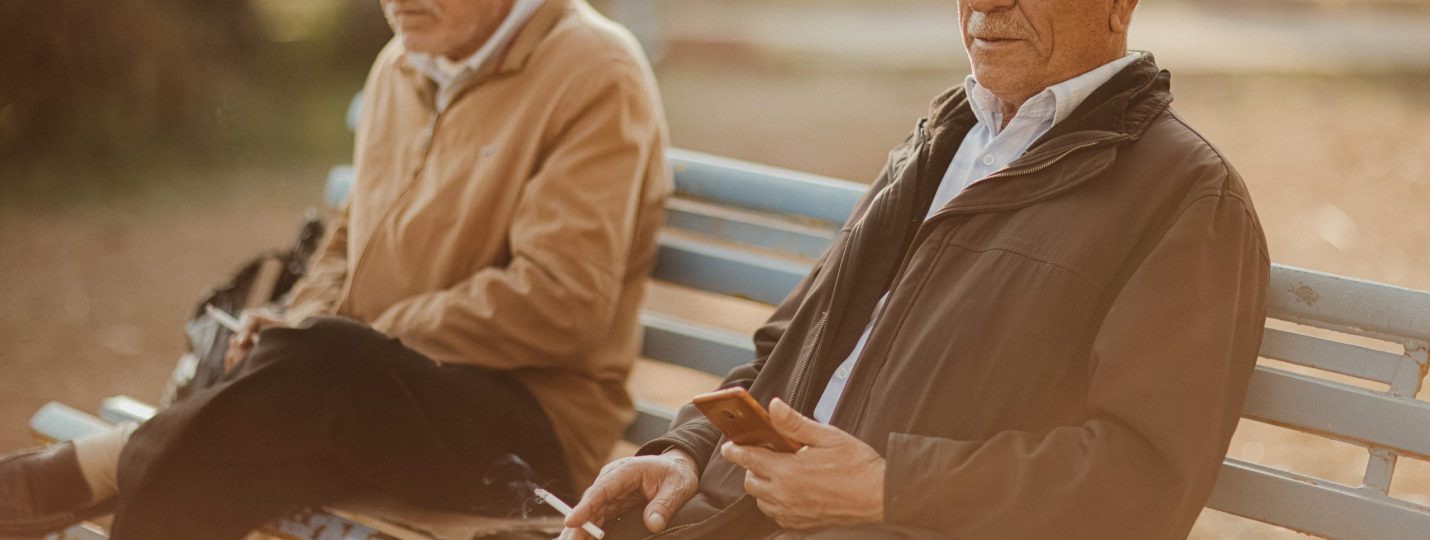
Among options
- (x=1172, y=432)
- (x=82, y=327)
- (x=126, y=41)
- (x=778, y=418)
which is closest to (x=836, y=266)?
(x=778, y=418)

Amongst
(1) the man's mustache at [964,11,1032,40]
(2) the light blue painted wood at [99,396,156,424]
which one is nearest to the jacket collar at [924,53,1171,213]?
(1) the man's mustache at [964,11,1032,40]

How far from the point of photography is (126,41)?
9.44m

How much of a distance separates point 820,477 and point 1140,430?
0.48 m

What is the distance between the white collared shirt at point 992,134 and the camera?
245 centimetres

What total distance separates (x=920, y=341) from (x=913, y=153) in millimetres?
439

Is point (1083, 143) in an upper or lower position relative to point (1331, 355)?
upper

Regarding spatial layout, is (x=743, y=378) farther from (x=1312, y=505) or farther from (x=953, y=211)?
(x=1312, y=505)

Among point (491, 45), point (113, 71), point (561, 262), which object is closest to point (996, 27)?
point (561, 262)

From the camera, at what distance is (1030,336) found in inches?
91.5

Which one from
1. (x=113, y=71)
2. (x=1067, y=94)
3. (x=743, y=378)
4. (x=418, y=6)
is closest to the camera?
(x=1067, y=94)

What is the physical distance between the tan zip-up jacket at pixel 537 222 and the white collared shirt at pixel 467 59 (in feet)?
0.06

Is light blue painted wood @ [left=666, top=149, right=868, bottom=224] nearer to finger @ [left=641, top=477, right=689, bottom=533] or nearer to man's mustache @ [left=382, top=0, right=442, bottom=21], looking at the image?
man's mustache @ [left=382, top=0, right=442, bottom=21]

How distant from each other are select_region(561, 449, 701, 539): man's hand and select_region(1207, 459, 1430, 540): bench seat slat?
2.97 feet

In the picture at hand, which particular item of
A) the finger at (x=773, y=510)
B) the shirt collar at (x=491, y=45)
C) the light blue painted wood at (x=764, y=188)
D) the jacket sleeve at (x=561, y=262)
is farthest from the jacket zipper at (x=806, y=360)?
the shirt collar at (x=491, y=45)
